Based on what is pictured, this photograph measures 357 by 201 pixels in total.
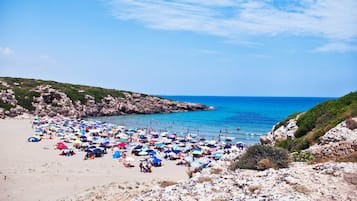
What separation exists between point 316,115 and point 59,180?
20.8m

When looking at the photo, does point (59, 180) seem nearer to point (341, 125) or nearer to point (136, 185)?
point (136, 185)

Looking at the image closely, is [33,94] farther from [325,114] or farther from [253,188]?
[253,188]

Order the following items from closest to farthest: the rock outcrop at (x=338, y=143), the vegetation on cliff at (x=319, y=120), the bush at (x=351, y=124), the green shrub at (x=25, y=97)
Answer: the rock outcrop at (x=338, y=143) → the bush at (x=351, y=124) → the vegetation on cliff at (x=319, y=120) → the green shrub at (x=25, y=97)

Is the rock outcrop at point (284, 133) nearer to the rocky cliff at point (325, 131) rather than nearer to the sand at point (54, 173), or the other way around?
the rocky cliff at point (325, 131)

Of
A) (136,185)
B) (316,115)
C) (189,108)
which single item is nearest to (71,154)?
(136,185)

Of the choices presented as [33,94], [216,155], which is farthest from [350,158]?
[33,94]

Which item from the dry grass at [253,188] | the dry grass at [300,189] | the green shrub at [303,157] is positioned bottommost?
the dry grass at [253,188]

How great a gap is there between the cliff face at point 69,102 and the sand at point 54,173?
139ft

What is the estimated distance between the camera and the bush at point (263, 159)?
15164mm

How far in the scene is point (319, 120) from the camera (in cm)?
2412

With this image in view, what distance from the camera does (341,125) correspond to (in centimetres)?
1864

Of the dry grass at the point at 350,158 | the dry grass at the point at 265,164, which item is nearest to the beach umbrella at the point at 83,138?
the dry grass at the point at 265,164

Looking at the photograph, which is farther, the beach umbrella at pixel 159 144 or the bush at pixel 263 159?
the beach umbrella at pixel 159 144

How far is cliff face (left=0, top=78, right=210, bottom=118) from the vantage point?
81.1 m
